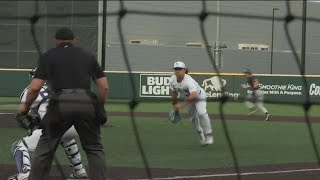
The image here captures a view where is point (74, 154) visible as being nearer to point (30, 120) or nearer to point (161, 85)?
point (30, 120)

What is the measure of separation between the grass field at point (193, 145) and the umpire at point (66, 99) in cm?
303

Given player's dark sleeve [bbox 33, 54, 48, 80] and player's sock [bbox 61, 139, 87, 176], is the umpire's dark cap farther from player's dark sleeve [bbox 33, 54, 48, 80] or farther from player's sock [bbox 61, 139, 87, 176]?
player's sock [bbox 61, 139, 87, 176]

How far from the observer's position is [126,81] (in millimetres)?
27453

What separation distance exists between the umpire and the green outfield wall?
2052 centimetres

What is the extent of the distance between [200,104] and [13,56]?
25433 millimetres

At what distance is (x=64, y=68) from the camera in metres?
5.45

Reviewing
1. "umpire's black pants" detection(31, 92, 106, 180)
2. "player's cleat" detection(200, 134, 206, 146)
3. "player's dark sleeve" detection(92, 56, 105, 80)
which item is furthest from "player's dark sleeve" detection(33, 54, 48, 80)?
"player's cleat" detection(200, 134, 206, 146)

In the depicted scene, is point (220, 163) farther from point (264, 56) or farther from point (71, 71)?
point (264, 56)

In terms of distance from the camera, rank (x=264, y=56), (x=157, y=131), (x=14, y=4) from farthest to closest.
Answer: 1. (x=264, y=56)
2. (x=14, y=4)
3. (x=157, y=131)

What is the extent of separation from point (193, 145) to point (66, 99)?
626 centimetres

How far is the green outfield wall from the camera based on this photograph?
2653cm

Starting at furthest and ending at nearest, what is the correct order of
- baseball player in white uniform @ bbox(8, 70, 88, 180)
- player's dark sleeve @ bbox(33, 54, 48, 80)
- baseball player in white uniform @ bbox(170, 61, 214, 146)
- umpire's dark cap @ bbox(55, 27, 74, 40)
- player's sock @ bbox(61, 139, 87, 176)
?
baseball player in white uniform @ bbox(170, 61, 214, 146), player's sock @ bbox(61, 139, 87, 176), baseball player in white uniform @ bbox(8, 70, 88, 180), umpire's dark cap @ bbox(55, 27, 74, 40), player's dark sleeve @ bbox(33, 54, 48, 80)

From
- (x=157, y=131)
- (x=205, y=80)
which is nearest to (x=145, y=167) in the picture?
(x=157, y=131)

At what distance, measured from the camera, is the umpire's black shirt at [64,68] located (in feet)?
17.8
